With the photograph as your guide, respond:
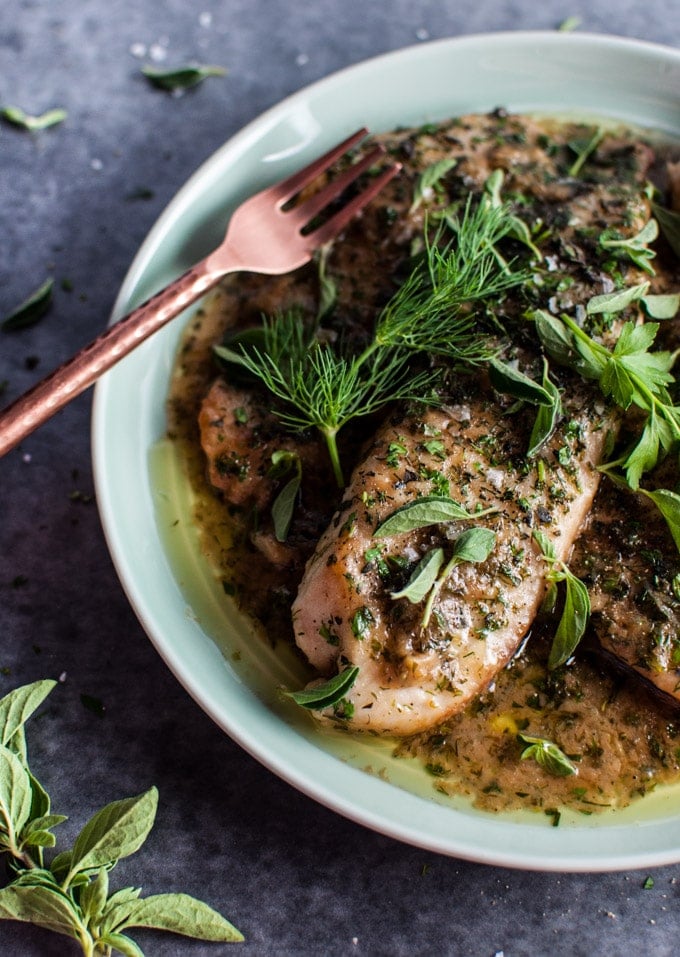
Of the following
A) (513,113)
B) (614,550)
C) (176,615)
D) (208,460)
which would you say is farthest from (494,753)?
(513,113)

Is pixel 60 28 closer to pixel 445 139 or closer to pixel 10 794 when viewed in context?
pixel 445 139

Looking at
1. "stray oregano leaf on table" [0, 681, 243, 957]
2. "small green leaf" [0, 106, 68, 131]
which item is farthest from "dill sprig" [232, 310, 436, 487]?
"small green leaf" [0, 106, 68, 131]

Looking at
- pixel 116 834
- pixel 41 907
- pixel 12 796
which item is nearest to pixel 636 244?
pixel 116 834

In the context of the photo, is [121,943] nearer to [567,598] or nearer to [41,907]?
[41,907]

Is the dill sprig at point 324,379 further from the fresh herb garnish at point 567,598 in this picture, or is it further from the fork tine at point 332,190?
the fresh herb garnish at point 567,598

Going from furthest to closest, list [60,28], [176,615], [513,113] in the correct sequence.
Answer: [60,28], [513,113], [176,615]

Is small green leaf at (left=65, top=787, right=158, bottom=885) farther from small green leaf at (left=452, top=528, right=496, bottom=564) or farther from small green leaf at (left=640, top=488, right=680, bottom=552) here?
small green leaf at (left=640, top=488, right=680, bottom=552)
